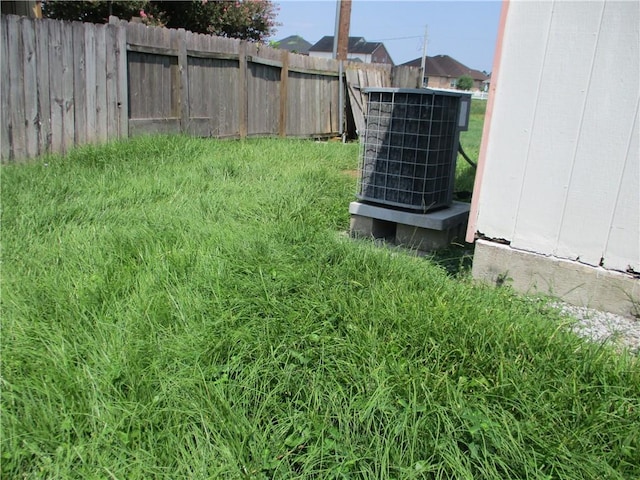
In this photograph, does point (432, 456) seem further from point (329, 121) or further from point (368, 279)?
point (329, 121)

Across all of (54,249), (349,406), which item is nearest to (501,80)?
(349,406)

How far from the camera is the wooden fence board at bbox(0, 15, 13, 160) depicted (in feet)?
18.1

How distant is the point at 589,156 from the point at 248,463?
2672 mm

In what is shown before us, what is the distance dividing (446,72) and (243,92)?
92425 millimetres

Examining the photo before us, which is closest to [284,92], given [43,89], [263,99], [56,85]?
[263,99]

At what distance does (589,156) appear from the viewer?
10.4 feet

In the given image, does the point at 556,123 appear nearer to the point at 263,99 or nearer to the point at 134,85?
the point at 134,85

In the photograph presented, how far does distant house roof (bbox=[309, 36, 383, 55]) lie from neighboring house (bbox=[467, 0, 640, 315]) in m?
81.9

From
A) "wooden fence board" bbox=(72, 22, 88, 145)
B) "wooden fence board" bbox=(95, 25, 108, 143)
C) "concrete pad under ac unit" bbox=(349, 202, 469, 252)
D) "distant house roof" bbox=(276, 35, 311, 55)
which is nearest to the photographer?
"concrete pad under ac unit" bbox=(349, 202, 469, 252)

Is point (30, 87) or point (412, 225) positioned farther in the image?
point (30, 87)

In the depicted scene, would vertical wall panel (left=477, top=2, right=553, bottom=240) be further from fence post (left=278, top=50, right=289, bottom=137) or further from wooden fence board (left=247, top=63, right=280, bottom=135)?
fence post (left=278, top=50, right=289, bottom=137)

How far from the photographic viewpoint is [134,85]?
724 centimetres

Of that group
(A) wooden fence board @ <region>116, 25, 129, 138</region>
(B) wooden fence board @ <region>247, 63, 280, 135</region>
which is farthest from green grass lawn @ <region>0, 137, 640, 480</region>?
(B) wooden fence board @ <region>247, 63, 280, 135</region>

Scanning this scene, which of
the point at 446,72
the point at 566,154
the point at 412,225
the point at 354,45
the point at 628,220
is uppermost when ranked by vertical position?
the point at 354,45
